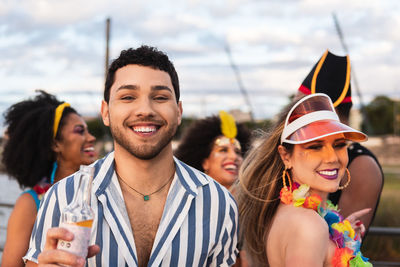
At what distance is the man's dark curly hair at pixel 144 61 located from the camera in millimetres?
2348

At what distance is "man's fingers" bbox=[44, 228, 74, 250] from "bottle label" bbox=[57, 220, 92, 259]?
0.6 inches

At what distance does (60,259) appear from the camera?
5.04 feet

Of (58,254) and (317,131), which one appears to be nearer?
(58,254)

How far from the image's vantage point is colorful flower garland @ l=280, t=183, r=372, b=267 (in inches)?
93.5

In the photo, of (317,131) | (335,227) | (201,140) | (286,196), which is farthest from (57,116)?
(335,227)

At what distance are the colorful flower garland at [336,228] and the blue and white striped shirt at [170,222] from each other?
1.06ft

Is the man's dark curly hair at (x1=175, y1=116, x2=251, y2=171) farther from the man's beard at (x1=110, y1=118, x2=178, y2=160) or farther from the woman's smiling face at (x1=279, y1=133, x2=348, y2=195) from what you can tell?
the man's beard at (x1=110, y1=118, x2=178, y2=160)

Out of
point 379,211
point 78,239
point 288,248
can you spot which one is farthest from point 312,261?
point 379,211

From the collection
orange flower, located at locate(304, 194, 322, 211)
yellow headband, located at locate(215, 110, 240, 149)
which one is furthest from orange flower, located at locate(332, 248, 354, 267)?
yellow headband, located at locate(215, 110, 240, 149)

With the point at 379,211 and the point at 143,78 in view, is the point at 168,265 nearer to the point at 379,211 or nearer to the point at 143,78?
the point at 143,78

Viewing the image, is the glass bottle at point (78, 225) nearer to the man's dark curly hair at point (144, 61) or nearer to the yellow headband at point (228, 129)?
the man's dark curly hair at point (144, 61)

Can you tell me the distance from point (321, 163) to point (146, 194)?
949mm

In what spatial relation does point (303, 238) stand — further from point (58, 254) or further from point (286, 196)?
point (58, 254)

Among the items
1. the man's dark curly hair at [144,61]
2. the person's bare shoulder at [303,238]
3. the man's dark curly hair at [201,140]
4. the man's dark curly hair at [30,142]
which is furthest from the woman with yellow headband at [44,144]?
the person's bare shoulder at [303,238]
